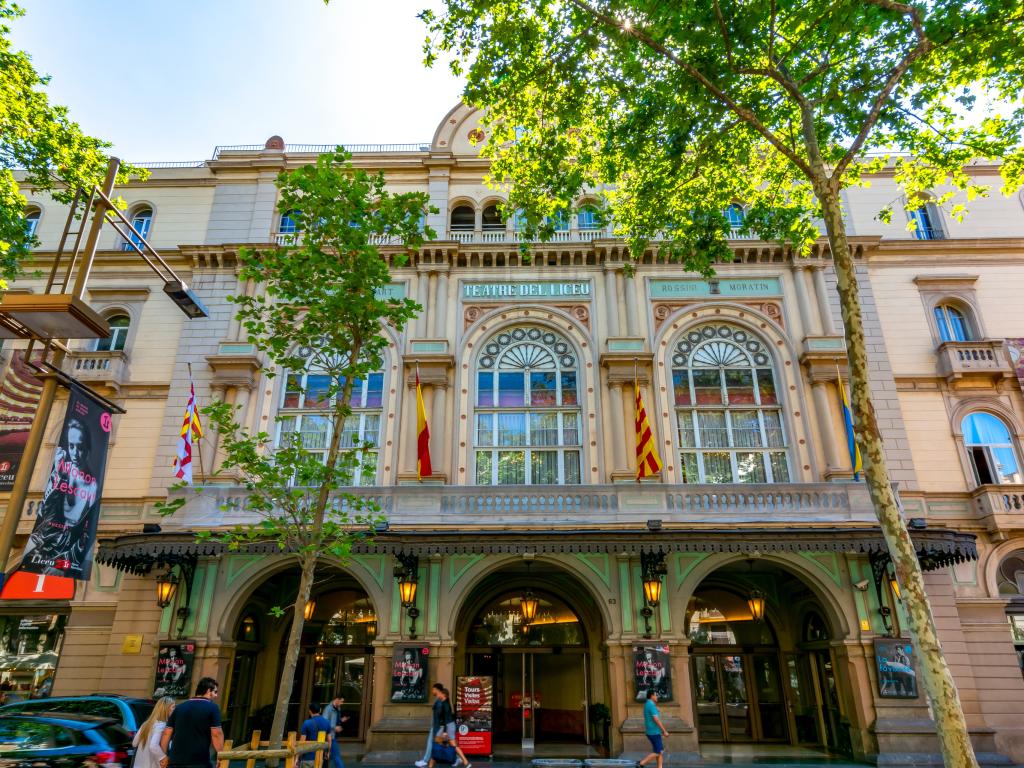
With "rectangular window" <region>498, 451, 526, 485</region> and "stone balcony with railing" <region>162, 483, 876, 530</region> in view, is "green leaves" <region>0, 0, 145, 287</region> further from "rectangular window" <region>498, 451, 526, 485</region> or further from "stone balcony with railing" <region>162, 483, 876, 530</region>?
"rectangular window" <region>498, 451, 526, 485</region>

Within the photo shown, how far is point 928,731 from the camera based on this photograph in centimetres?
1460

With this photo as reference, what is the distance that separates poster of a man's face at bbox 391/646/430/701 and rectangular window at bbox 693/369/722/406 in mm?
10580

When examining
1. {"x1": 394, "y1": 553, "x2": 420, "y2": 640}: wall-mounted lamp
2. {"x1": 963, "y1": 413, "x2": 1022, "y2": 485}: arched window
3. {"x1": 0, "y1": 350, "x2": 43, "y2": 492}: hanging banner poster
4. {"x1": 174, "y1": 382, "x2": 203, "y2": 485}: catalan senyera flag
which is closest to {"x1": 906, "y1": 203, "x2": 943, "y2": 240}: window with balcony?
{"x1": 963, "y1": 413, "x2": 1022, "y2": 485}: arched window

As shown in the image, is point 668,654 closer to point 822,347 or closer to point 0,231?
point 822,347

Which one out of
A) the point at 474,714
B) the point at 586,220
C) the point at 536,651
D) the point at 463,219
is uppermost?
the point at 463,219

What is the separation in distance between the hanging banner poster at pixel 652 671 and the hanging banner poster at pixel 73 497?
1210 cm

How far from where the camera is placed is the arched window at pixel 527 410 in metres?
18.8

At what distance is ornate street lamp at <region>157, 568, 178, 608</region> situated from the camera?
16109mm

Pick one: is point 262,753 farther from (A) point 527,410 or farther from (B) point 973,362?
(B) point 973,362

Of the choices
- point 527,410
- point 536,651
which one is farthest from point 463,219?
point 536,651

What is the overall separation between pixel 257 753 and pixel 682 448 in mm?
14044

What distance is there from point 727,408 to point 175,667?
53.2 feet

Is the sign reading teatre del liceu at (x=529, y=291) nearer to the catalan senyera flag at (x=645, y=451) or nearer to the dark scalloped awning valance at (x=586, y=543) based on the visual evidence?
the catalan senyera flag at (x=645, y=451)

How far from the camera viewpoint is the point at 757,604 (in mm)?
18703
